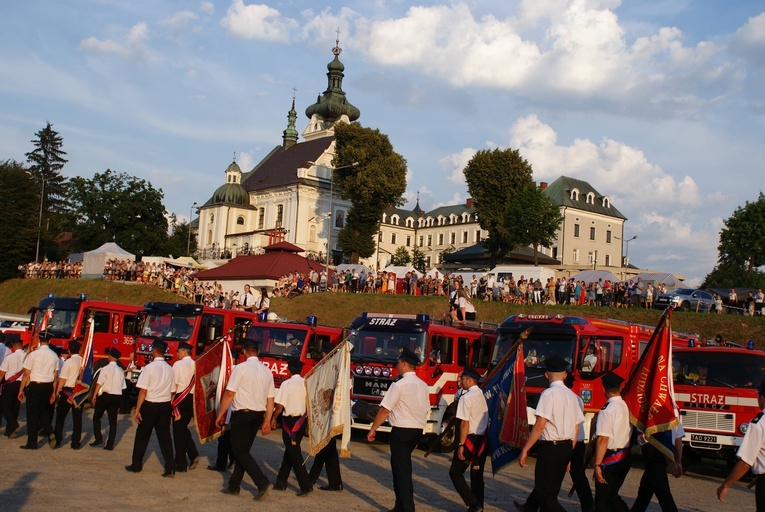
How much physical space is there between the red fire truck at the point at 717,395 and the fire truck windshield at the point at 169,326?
12291 mm

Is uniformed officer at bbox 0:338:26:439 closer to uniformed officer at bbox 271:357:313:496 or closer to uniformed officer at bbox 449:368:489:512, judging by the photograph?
uniformed officer at bbox 271:357:313:496

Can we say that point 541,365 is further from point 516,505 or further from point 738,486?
point 516,505

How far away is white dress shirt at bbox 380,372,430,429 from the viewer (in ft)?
33.2

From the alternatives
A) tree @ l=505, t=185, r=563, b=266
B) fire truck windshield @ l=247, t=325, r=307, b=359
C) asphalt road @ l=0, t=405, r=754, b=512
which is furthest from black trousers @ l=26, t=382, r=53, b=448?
tree @ l=505, t=185, r=563, b=266

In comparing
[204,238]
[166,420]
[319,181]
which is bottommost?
[166,420]

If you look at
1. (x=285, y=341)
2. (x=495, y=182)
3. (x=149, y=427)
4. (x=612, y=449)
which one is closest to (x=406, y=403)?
(x=612, y=449)

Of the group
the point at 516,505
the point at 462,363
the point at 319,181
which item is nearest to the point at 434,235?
the point at 319,181

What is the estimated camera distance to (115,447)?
48.8 ft

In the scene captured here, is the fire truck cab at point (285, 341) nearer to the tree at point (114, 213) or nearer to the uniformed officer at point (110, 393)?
the uniformed officer at point (110, 393)

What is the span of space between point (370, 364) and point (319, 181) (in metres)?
79.9

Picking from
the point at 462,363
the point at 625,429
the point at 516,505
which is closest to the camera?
the point at 625,429

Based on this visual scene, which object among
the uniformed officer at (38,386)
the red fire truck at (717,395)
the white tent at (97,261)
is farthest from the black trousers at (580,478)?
the white tent at (97,261)

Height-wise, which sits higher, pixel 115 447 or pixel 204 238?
pixel 204 238

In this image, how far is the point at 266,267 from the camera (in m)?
55.4
